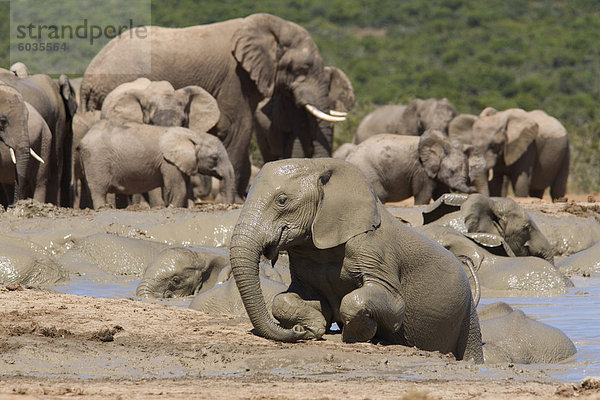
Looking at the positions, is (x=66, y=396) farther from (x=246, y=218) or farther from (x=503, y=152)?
(x=503, y=152)

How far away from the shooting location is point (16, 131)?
47.9 ft

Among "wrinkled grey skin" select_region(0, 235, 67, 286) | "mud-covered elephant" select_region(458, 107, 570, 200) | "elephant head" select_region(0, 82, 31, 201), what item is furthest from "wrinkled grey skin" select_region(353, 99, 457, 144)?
"wrinkled grey skin" select_region(0, 235, 67, 286)

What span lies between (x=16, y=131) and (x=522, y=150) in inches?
405

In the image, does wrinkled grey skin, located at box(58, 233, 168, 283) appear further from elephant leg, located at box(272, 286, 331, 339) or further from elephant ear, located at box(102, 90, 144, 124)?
elephant ear, located at box(102, 90, 144, 124)

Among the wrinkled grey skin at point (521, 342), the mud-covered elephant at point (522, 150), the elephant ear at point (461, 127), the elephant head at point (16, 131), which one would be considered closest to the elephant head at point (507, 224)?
the wrinkled grey skin at point (521, 342)

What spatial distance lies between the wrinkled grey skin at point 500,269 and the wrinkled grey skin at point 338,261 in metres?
3.58

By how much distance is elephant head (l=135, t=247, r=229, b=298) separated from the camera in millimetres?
8883

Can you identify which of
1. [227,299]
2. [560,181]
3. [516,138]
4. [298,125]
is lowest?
[560,181]

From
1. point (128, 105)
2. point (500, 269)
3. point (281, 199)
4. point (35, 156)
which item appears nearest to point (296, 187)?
point (281, 199)

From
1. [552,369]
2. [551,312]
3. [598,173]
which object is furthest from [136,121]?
[598,173]

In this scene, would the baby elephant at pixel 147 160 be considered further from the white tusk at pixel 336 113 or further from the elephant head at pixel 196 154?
the white tusk at pixel 336 113

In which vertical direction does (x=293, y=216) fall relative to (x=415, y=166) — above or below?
above

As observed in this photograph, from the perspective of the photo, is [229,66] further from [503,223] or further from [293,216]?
[293,216]

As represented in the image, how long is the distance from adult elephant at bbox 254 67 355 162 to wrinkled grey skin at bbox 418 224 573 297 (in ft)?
30.7
